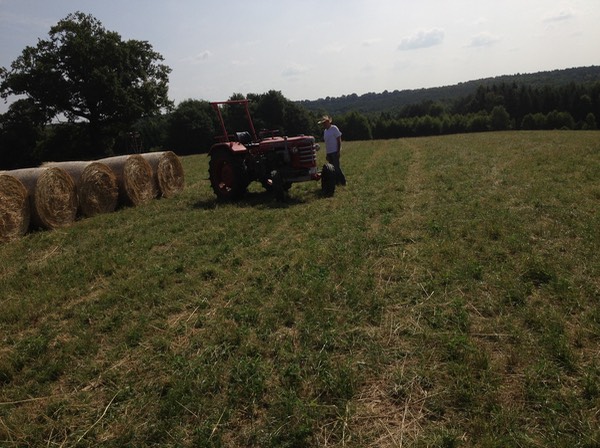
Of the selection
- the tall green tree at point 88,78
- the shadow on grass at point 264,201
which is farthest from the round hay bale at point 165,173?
the tall green tree at point 88,78

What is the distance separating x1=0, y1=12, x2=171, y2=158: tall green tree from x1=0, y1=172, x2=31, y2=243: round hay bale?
22170 millimetres

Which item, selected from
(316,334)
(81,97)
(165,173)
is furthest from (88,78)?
(316,334)

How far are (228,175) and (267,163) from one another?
126 centimetres

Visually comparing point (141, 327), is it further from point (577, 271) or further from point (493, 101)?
point (493, 101)

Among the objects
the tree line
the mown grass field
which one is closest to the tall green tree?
the tree line

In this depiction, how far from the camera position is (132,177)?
1166cm

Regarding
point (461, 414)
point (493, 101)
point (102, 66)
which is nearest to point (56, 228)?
point (461, 414)

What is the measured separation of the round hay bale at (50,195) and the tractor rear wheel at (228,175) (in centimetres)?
349

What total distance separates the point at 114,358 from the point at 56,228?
22.0 ft

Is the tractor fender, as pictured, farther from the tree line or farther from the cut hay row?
the tree line

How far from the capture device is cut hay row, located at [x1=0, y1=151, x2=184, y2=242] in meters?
8.80

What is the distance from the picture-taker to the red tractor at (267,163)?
10.6m

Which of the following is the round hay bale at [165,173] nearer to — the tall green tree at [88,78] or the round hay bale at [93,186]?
the round hay bale at [93,186]

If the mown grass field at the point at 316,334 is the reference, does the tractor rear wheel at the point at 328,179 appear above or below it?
above
